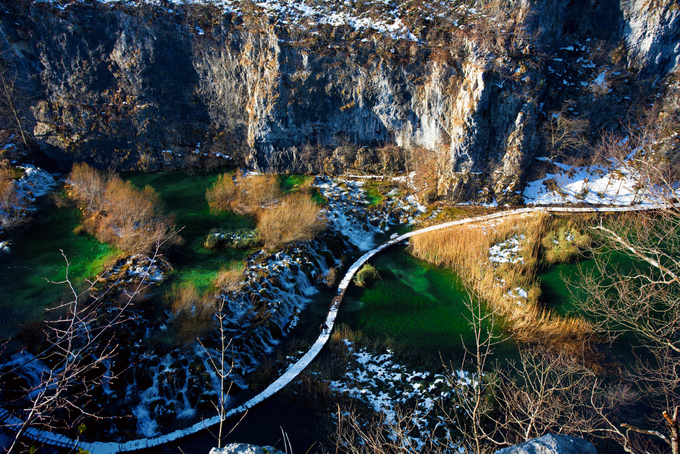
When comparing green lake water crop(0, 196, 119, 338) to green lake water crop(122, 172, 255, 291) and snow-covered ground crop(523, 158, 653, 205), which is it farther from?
snow-covered ground crop(523, 158, 653, 205)

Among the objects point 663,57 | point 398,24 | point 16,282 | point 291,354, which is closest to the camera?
point 291,354

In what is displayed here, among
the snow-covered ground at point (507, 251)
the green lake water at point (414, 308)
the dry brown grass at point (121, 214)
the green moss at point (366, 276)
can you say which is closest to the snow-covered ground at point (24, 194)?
the dry brown grass at point (121, 214)

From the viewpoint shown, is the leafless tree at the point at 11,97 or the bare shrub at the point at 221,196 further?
the leafless tree at the point at 11,97

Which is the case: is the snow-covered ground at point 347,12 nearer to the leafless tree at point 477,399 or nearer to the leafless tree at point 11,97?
the leafless tree at point 11,97

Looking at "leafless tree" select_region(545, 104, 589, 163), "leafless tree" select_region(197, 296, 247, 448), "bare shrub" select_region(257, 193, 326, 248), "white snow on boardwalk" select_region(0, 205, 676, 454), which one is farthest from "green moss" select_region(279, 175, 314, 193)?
"leafless tree" select_region(545, 104, 589, 163)

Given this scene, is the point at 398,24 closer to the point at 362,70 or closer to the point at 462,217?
the point at 362,70

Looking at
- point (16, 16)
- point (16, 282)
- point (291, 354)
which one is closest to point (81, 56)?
point (16, 16)

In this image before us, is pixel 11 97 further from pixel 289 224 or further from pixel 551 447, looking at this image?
pixel 551 447
